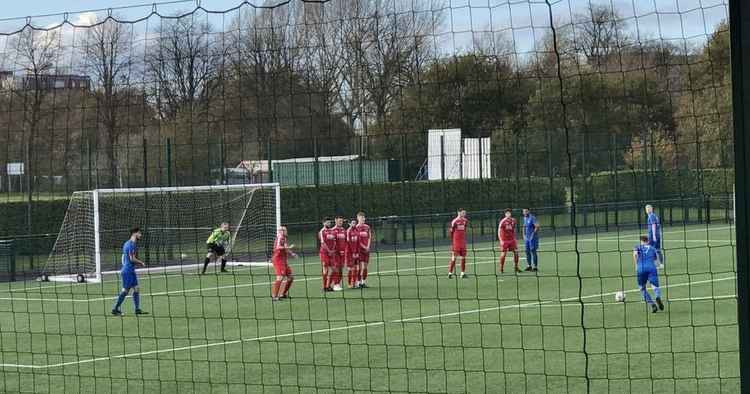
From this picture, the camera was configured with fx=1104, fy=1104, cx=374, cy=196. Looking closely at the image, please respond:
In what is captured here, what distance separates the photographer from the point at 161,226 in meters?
28.2

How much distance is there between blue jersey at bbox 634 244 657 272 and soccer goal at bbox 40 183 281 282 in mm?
10729

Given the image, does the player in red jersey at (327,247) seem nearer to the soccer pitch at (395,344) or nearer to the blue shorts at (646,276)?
the soccer pitch at (395,344)

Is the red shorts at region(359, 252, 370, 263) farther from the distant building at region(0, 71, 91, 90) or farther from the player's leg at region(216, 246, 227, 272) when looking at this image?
the distant building at region(0, 71, 91, 90)

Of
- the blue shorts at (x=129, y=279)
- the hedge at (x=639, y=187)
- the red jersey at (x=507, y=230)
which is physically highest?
the hedge at (x=639, y=187)

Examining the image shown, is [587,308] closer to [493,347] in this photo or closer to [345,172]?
[493,347]

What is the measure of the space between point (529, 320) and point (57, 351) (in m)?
6.90

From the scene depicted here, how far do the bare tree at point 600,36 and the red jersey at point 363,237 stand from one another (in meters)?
15.3

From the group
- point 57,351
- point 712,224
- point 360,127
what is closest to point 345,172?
point 712,224

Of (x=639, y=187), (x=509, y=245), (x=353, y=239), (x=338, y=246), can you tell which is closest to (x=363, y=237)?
(x=353, y=239)

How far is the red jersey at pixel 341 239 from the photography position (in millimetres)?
23141

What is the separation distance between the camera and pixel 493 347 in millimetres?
13688

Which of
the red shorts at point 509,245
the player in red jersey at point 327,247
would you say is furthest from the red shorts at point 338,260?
the red shorts at point 509,245

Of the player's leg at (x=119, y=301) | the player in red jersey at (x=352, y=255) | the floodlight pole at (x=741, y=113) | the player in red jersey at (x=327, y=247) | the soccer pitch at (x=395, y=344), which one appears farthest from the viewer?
the player in red jersey at (x=352, y=255)

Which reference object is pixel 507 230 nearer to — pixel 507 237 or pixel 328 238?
pixel 507 237
